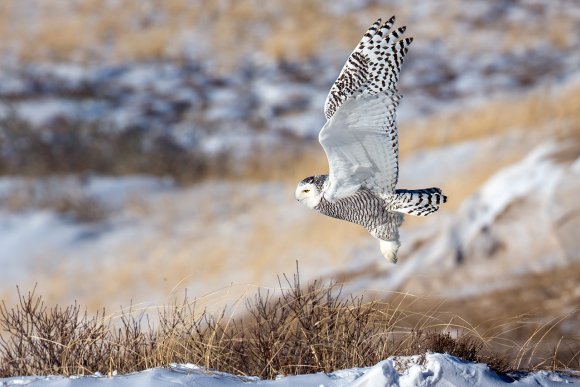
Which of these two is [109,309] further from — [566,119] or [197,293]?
[566,119]

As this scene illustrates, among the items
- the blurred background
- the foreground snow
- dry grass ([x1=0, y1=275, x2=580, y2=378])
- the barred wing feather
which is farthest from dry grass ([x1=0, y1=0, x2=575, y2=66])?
the foreground snow

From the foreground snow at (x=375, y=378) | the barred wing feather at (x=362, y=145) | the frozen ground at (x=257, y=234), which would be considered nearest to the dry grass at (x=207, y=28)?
the frozen ground at (x=257, y=234)

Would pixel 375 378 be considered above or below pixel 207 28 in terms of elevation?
below

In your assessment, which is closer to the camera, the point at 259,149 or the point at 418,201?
the point at 418,201

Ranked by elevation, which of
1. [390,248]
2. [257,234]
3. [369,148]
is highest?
[257,234]

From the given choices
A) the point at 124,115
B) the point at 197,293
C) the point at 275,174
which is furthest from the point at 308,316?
the point at 124,115

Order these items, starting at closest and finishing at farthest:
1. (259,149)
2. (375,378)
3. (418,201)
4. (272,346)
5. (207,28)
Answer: (375,378) < (418,201) < (272,346) < (259,149) < (207,28)

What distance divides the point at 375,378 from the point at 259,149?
12.4 m

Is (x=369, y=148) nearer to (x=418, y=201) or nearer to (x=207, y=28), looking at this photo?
(x=418, y=201)

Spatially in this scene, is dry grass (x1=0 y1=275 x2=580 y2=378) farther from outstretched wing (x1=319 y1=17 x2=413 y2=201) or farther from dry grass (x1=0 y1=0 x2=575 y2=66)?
dry grass (x1=0 y1=0 x2=575 y2=66)

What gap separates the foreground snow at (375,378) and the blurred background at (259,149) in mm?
3751

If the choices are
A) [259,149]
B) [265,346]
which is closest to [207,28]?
[259,149]

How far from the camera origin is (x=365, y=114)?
4.31 m

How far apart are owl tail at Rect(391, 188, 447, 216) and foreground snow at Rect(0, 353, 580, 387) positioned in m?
0.66
